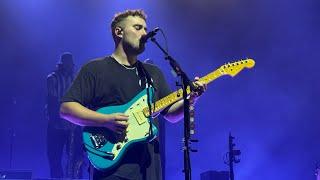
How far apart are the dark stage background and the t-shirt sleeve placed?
790cm

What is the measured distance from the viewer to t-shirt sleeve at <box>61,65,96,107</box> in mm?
3913

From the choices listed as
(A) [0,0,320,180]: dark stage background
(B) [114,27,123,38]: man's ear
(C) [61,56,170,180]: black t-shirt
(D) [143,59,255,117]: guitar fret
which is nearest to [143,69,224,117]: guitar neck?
(D) [143,59,255,117]: guitar fret

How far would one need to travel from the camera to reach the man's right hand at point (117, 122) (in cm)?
375

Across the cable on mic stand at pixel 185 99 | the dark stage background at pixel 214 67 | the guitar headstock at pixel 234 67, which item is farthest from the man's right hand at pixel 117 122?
the dark stage background at pixel 214 67

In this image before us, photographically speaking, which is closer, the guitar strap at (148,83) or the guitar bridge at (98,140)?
the guitar bridge at (98,140)

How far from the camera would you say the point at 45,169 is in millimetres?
12172

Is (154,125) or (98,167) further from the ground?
(154,125)

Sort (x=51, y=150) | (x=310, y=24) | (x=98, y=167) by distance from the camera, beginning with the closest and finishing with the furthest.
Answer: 1. (x=98, y=167)
2. (x=51, y=150)
3. (x=310, y=24)

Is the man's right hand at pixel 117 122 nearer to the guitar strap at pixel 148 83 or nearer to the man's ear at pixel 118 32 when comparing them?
the guitar strap at pixel 148 83

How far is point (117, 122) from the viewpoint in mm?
3754

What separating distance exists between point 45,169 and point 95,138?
8.70 m

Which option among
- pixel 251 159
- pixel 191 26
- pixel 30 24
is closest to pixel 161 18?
pixel 191 26

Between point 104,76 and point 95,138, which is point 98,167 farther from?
point 104,76

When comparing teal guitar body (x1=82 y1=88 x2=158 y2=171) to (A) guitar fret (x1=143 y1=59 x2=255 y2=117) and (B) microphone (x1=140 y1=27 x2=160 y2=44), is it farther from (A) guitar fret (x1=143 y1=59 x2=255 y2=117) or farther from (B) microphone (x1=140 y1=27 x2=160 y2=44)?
(B) microphone (x1=140 y1=27 x2=160 y2=44)
